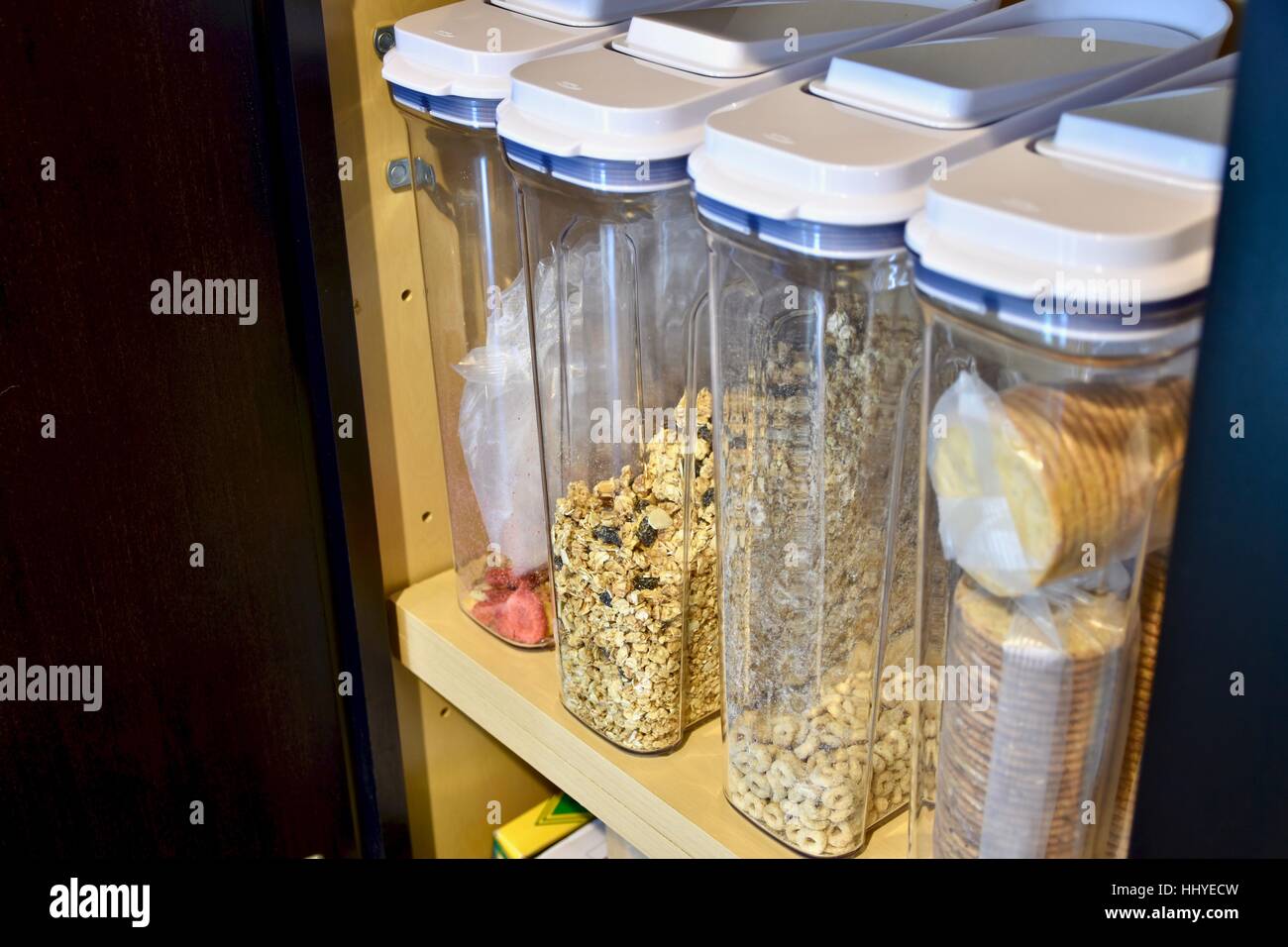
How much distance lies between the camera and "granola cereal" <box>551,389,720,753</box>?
794 millimetres

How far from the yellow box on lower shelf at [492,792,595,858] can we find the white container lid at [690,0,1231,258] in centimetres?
69

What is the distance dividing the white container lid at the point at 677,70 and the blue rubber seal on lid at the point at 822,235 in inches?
3.6

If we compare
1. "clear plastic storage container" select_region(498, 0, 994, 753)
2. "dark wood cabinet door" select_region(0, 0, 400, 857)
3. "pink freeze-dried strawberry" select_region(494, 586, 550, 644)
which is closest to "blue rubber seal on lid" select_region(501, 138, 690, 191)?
"clear plastic storage container" select_region(498, 0, 994, 753)

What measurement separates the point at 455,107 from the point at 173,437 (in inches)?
11.4

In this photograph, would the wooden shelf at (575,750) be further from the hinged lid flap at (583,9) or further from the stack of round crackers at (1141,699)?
the hinged lid flap at (583,9)

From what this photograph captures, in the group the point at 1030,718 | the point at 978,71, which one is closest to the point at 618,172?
the point at 978,71

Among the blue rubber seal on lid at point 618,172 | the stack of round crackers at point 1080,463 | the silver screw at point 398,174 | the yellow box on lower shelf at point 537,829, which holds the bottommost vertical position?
the yellow box on lower shelf at point 537,829

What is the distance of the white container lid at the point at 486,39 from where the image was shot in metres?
0.77

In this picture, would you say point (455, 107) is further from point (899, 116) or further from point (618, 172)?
point (899, 116)

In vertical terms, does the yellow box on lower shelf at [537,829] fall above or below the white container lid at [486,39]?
below

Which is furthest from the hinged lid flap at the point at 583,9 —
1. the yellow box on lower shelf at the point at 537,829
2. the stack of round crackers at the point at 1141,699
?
the yellow box on lower shelf at the point at 537,829

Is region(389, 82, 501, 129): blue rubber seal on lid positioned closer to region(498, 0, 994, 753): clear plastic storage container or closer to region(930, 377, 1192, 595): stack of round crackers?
region(498, 0, 994, 753): clear plastic storage container

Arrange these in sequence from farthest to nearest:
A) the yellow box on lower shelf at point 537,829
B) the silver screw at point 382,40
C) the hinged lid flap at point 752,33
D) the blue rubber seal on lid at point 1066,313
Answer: the yellow box on lower shelf at point 537,829
the silver screw at point 382,40
the hinged lid flap at point 752,33
the blue rubber seal on lid at point 1066,313
